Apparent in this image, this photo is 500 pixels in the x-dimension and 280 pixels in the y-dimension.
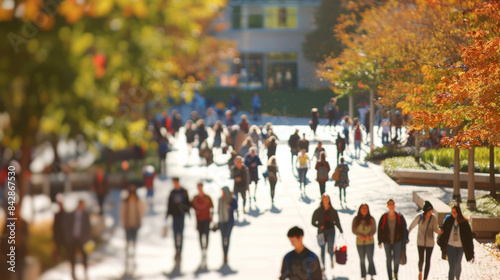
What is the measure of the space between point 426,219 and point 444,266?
197cm

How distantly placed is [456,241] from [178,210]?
5.17 m

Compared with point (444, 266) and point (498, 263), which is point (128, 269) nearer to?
point (444, 266)

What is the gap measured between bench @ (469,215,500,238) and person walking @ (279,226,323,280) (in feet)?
34.0

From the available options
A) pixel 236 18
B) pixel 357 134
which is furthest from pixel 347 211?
pixel 236 18

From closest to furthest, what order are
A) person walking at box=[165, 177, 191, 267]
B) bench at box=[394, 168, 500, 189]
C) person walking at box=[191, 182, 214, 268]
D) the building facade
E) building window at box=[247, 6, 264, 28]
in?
1. person walking at box=[165, 177, 191, 267]
2. person walking at box=[191, 182, 214, 268]
3. bench at box=[394, 168, 500, 189]
4. the building facade
5. building window at box=[247, 6, 264, 28]

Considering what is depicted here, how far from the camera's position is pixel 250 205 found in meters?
20.2

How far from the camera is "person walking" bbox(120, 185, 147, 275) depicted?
13375 millimetres

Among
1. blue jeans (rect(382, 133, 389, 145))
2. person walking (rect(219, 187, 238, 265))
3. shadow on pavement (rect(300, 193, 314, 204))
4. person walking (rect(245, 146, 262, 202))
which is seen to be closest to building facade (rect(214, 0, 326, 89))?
blue jeans (rect(382, 133, 389, 145))

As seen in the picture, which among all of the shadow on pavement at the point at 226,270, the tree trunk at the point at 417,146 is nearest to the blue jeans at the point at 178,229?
the shadow on pavement at the point at 226,270

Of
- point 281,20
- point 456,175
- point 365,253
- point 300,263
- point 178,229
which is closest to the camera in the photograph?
point 300,263

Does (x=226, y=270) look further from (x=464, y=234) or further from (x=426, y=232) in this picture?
(x=464, y=234)

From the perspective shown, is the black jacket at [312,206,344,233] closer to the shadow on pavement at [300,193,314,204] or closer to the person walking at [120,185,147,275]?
the person walking at [120,185,147,275]

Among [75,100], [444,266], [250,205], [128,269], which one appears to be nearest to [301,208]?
[250,205]

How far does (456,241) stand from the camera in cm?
1279
